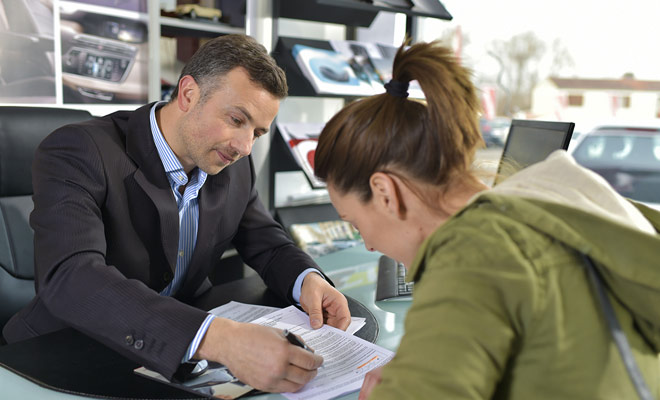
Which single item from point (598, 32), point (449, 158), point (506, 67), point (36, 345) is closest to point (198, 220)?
point (36, 345)

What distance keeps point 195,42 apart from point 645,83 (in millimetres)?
2074

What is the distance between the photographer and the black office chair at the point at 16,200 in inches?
61.7

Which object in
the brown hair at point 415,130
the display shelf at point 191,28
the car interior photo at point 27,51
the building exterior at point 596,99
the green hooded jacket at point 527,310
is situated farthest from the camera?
the building exterior at point 596,99

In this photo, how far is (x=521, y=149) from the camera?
1825mm

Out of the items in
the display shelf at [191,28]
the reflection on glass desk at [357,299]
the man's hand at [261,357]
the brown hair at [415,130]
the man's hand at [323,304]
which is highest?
the display shelf at [191,28]

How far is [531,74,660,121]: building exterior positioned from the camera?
2.69m

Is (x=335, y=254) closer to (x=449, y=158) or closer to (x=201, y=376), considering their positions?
(x=201, y=376)

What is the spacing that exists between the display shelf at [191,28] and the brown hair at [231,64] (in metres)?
0.90

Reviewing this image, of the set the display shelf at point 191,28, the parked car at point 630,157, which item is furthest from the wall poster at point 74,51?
the parked car at point 630,157

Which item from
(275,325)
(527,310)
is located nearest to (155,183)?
(275,325)

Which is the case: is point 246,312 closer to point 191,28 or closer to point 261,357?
point 261,357

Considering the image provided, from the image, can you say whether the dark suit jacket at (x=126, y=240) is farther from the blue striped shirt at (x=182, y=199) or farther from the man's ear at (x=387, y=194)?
the man's ear at (x=387, y=194)

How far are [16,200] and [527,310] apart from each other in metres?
1.50

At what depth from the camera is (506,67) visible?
2.82 m
